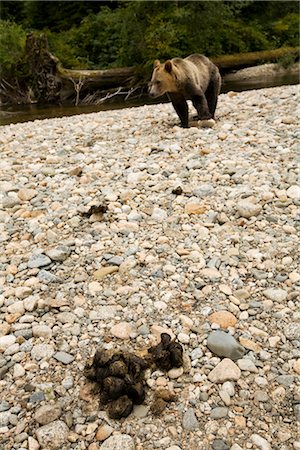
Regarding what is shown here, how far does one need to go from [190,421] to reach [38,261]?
1792 mm

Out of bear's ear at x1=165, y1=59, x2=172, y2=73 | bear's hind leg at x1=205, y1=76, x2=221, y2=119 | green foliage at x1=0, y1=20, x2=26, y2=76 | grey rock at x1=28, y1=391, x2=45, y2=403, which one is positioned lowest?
green foliage at x1=0, y1=20, x2=26, y2=76

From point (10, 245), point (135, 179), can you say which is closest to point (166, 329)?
point (10, 245)

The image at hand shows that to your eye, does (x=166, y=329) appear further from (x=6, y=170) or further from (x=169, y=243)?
(x=6, y=170)

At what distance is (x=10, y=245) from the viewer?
3707 mm

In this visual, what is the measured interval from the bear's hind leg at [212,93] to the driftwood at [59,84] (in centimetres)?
944

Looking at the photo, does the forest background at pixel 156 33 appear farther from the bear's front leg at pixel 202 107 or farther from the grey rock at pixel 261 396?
the grey rock at pixel 261 396

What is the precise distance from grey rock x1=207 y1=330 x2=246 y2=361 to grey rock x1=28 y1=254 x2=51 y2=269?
56.6 inches

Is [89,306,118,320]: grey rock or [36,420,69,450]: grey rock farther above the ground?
[36,420,69,450]: grey rock

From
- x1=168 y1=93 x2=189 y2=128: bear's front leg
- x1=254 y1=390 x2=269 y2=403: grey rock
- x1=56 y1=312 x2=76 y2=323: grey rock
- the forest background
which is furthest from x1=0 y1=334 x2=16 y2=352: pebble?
the forest background

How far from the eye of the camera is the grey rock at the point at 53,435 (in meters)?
2.05

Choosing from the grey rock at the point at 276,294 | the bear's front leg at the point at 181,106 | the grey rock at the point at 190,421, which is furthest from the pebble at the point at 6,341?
the bear's front leg at the point at 181,106

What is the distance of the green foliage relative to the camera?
1962 cm

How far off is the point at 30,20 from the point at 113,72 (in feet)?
55.4

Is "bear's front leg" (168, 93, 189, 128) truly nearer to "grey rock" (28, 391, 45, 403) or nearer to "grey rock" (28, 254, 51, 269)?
"grey rock" (28, 254, 51, 269)
